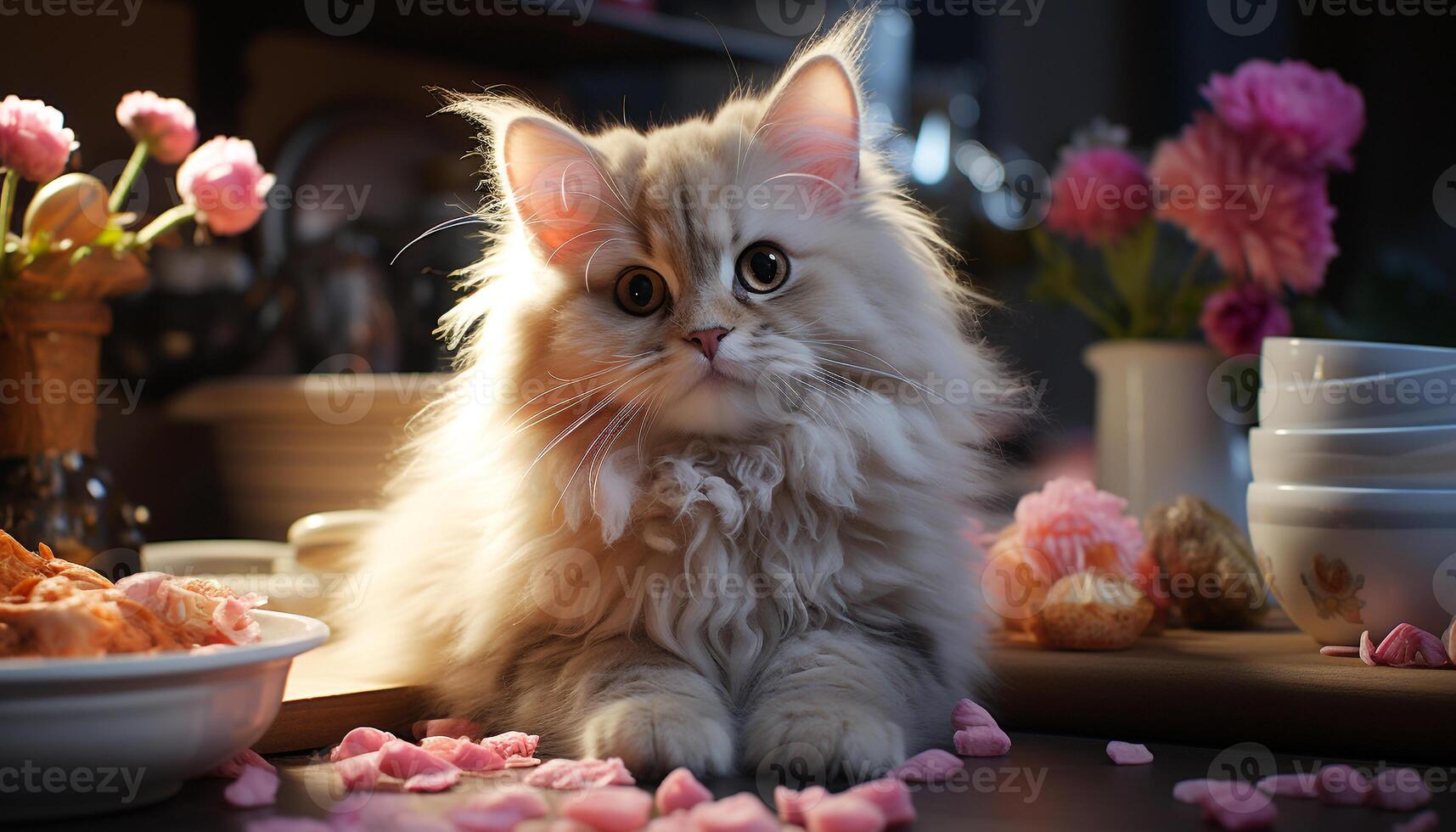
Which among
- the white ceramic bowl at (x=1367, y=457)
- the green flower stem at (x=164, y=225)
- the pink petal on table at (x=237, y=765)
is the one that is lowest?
the pink petal on table at (x=237, y=765)

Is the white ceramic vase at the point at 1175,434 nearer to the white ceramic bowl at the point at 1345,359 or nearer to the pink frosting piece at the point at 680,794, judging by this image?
the white ceramic bowl at the point at 1345,359

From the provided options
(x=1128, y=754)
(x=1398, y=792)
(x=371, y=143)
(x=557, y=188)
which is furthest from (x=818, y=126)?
(x=371, y=143)

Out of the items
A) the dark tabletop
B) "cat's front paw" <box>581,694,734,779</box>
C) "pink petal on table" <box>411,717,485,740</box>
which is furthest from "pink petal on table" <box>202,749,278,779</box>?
"cat's front paw" <box>581,694,734,779</box>

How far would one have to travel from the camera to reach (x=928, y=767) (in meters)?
1.06

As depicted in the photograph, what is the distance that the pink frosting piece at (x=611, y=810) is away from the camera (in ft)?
2.93

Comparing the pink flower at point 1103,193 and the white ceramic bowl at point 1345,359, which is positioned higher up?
the pink flower at point 1103,193

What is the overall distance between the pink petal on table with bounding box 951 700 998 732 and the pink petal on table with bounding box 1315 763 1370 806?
31 cm

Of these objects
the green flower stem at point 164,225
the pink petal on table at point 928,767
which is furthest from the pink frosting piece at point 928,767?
the green flower stem at point 164,225

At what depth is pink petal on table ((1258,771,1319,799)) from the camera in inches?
39.6

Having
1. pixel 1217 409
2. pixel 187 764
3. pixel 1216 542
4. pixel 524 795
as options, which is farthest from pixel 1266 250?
pixel 187 764

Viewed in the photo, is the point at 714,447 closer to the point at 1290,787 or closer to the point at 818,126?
the point at 818,126

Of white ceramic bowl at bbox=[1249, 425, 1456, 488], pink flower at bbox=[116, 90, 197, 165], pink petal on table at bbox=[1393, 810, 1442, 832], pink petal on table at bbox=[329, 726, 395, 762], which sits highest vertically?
pink flower at bbox=[116, 90, 197, 165]

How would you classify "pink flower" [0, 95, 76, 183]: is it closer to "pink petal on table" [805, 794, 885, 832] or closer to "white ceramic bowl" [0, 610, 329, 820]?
"white ceramic bowl" [0, 610, 329, 820]

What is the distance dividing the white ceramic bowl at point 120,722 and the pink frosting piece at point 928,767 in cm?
52
